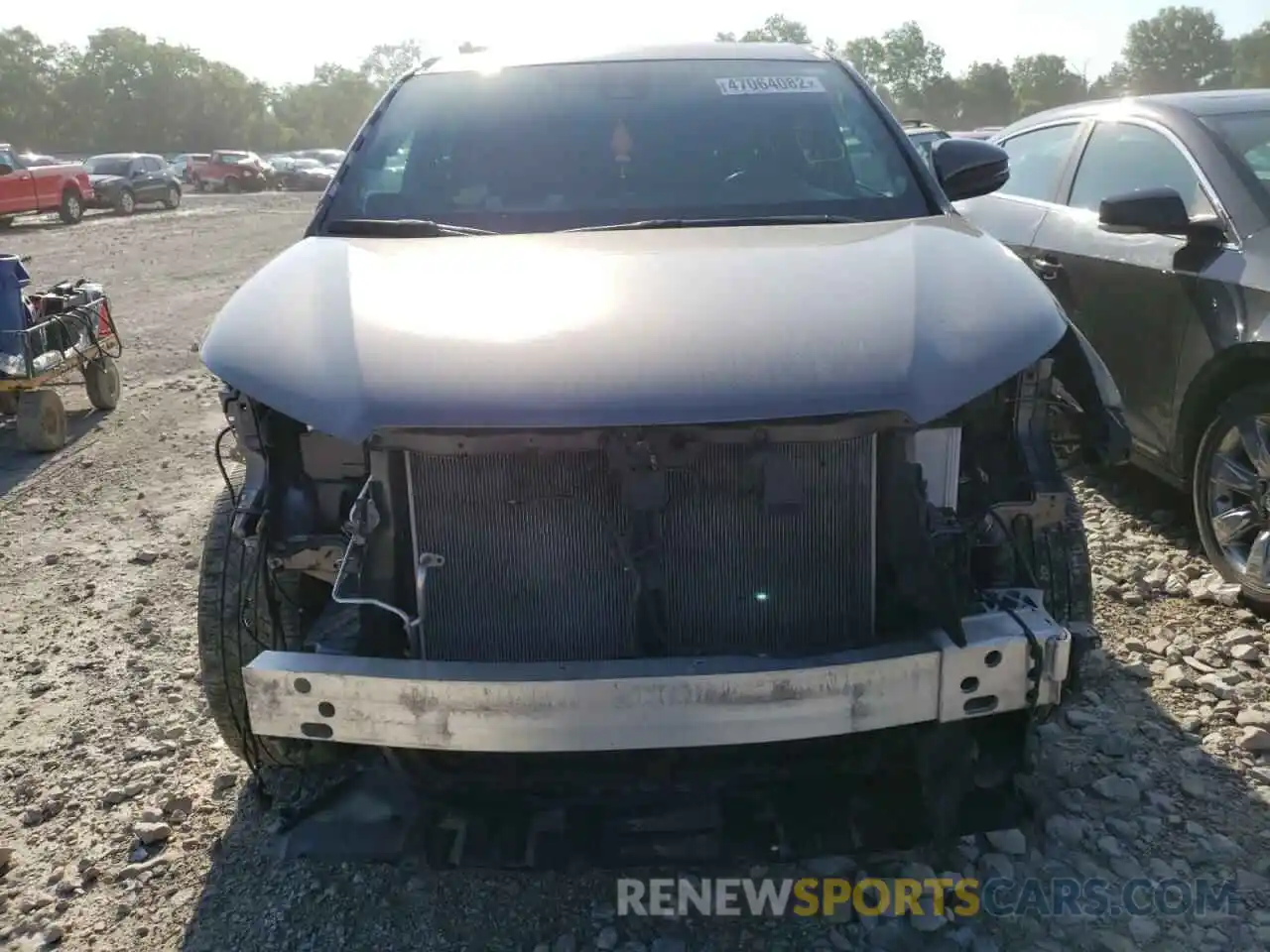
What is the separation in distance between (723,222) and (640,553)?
1272mm

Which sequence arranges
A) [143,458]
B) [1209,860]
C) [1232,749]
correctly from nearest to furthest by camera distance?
1. [1209,860]
2. [1232,749]
3. [143,458]

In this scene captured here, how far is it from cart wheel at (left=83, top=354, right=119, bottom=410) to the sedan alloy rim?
6.53m

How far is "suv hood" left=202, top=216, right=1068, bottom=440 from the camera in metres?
2.11

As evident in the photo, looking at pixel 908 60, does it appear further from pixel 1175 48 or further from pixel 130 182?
pixel 130 182

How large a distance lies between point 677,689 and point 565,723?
220mm

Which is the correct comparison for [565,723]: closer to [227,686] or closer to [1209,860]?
[227,686]

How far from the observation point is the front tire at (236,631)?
257 cm

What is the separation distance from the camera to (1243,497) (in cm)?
389

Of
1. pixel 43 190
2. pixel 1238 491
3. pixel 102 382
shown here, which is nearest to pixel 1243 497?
pixel 1238 491

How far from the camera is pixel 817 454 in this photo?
2244mm

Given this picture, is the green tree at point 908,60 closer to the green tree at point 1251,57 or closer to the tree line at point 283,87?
the tree line at point 283,87

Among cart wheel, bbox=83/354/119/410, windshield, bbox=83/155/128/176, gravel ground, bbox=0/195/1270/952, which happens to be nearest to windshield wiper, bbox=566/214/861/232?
gravel ground, bbox=0/195/1270/952

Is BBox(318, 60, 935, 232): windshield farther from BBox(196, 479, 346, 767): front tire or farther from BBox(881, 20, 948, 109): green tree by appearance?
BBox(881, 20, 948, 109): green tree

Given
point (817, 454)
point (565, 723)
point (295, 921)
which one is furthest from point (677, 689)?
point (295, 921)
